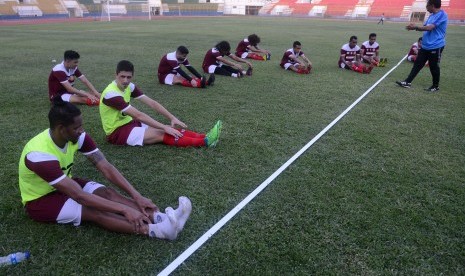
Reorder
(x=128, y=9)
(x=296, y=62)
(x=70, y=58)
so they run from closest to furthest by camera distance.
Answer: (x=70, y=58)
(x=296, y=62)
(x=128, y=9)

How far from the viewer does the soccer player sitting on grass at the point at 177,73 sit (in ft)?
26.7

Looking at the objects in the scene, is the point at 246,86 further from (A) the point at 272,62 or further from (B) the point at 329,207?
(B) the point at 329,207

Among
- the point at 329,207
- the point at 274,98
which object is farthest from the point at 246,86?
the point at 329,207

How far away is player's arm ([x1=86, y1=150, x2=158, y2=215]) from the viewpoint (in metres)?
3.04

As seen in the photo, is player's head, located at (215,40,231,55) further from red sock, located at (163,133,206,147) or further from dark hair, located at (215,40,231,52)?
red sock, located at (163,133,206,147)

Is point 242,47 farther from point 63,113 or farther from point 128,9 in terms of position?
point 128,9

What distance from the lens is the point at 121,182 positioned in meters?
3.11

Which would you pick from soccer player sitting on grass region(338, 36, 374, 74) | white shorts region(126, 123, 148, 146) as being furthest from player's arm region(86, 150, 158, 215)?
soccer player sitting on grass region(338, 36, 374, 74)

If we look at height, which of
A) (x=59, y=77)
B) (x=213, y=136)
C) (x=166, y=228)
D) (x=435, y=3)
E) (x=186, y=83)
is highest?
(x=435, y=3)

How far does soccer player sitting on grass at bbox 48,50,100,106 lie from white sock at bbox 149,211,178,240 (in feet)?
13.9

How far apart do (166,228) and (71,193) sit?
820 millimetres

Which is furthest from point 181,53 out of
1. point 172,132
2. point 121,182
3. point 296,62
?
point 121,182

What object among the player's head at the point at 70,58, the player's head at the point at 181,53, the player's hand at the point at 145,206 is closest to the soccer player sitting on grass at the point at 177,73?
Result: the player's head at the point at 181,53

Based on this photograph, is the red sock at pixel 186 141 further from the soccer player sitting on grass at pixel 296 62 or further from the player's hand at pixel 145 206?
the soccer player sitting on grass at pixel 296 62
